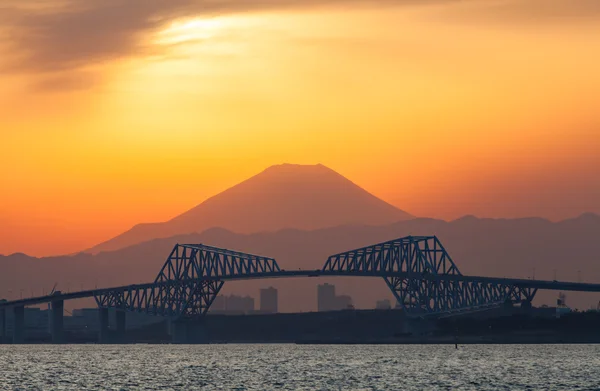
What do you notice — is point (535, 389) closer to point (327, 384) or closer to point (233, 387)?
point (327, 384)

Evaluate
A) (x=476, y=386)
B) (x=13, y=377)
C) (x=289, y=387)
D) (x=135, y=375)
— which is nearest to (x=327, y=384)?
(x=289, y=387)

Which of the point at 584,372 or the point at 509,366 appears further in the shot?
the point at 509,366

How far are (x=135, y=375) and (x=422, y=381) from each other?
39.8 metres

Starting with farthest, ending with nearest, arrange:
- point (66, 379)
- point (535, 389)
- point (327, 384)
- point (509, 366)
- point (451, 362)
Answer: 1. point (451, 362)
2. point (509, 366)
3. point (66, 379)
4. point (327, 384)
5. point (535, 389)

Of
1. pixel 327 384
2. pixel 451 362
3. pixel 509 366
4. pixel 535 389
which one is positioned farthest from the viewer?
pixel 451 362

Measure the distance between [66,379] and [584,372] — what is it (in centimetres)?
6339

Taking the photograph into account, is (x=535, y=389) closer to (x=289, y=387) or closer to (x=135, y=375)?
(x=289, y=387)

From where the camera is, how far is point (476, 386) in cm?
14312

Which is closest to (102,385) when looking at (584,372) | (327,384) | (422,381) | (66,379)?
(66,379)

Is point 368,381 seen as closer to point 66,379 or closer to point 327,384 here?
point 327,384

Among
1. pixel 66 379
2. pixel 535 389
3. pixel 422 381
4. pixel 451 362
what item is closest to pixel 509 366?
pixel 451 362

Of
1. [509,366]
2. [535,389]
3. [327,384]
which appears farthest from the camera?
[509,366]

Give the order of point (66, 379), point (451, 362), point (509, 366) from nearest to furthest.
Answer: point (66, 379) → point (509, 366) → point (451, 362)

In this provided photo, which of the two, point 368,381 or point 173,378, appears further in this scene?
point 173,378
